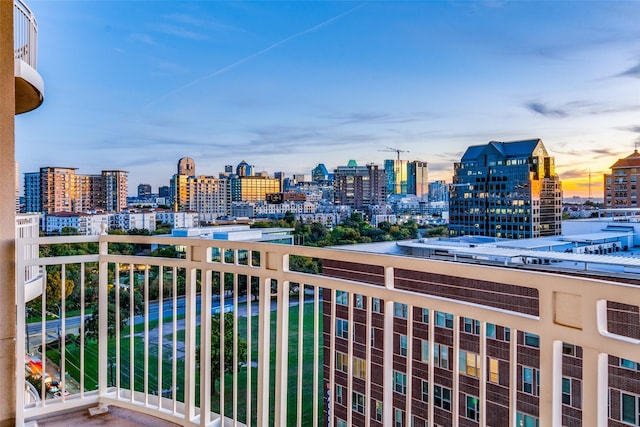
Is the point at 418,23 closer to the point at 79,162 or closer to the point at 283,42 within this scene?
the point at 283,42

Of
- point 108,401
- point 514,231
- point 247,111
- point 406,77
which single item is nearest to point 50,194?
point 108,401

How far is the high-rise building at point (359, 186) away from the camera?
637cm

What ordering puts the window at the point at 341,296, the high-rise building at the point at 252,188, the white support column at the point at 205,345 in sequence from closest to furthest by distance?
1. the white support column at the point at 205,345
2. the window at the point at 341,296
3. the high-rise building at the point at 252,188

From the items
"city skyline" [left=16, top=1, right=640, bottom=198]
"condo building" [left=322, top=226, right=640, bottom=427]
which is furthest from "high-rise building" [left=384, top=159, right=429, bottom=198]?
"condo building" [left=322, top=226, right=640, bottom=427]

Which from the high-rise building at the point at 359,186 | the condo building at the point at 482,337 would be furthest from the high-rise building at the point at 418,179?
the condo building at the point at 482,337

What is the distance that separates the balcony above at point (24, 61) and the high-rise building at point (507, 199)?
16.9 ft

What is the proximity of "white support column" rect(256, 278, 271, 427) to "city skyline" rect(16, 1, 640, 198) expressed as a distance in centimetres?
609

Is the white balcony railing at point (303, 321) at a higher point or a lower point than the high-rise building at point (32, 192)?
lower

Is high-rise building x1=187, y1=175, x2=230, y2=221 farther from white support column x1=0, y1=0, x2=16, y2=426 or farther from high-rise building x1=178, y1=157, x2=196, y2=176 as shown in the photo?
white support column x1=0, y1=0, x2=16, y2=426

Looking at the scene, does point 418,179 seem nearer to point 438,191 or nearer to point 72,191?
point 438,191

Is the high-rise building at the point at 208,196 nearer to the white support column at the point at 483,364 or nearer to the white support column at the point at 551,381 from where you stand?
the white support column at the point at 483,364

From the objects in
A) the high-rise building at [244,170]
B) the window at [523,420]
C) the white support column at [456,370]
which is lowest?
the window at [523,420]

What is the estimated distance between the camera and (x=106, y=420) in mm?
2453

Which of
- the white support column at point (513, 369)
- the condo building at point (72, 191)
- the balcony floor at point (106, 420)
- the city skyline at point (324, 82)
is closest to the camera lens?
the white support column at point (513, 369)
